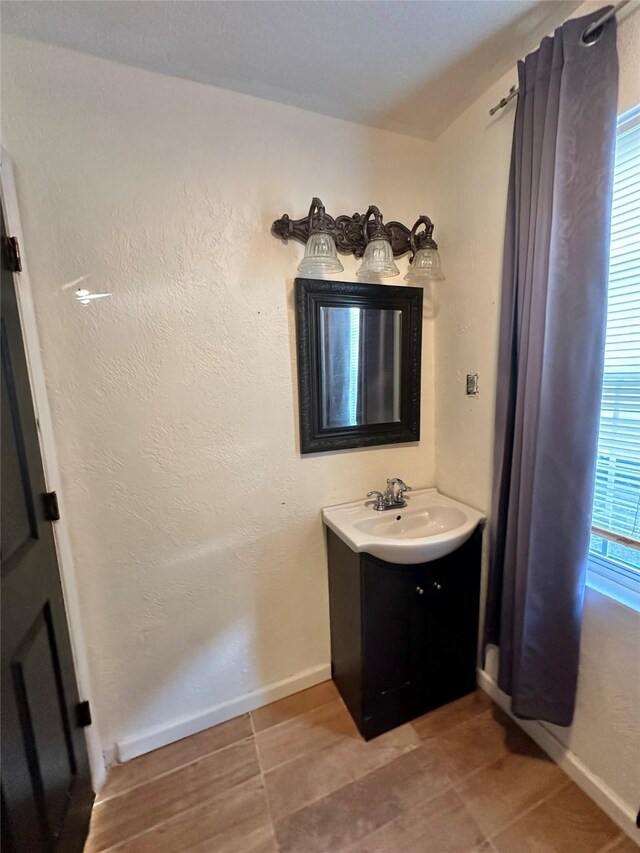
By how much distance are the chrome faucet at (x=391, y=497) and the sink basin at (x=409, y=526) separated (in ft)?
0.08

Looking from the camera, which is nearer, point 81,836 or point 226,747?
point 81,836

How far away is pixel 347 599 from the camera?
1430 mm

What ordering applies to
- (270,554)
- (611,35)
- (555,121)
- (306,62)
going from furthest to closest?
1. (270,554)
2. (306,62)
3. (555,121)
4. (611,35)

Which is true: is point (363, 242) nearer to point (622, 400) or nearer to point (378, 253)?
point (378, 253)

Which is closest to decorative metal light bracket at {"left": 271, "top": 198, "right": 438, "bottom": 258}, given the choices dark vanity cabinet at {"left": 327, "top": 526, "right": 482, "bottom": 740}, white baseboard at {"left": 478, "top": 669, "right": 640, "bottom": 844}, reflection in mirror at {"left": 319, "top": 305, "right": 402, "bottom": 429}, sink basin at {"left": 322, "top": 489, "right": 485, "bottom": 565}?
reflection in mirror at {"left": 319, "top": 305, "right": 402, "bottom": 429}

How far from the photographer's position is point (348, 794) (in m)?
1.19

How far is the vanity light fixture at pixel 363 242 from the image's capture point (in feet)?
4.27

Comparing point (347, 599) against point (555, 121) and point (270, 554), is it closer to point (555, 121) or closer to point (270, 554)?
point (270, 554)

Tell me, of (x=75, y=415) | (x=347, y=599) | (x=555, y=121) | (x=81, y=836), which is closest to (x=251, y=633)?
(x=347, y=599)

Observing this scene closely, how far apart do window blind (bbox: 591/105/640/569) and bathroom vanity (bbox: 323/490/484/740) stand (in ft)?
1.55

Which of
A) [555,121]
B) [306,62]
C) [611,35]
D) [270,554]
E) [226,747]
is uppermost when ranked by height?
[306,62]

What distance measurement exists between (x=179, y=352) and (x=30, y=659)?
1.00m

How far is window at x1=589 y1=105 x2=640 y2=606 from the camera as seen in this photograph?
98 centimetres

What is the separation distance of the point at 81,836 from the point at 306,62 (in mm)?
2631
